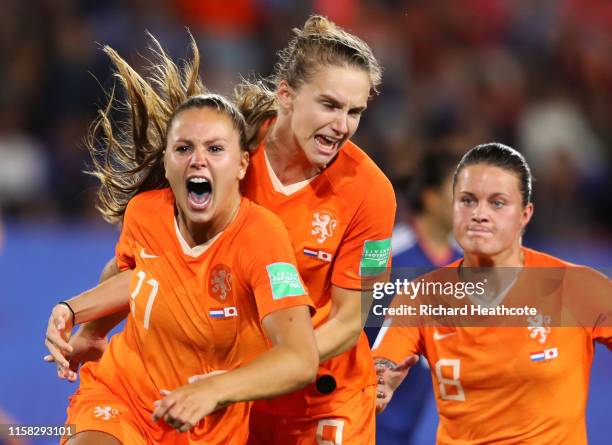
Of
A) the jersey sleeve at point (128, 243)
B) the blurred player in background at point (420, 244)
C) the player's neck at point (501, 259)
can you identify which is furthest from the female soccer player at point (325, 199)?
the blurred player in background at point (420, 244)

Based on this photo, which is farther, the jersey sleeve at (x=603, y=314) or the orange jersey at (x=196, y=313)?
the jersey sleeve at (x=603, y=314)

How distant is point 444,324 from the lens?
436 centimetres

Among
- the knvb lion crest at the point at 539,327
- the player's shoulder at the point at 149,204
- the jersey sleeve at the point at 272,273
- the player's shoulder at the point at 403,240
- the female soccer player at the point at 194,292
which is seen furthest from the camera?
the player's shoulder at the point at 403,240

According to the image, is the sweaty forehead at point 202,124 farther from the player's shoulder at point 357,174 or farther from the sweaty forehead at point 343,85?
the player's shoulder at point 357,174

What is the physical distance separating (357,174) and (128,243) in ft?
3.13

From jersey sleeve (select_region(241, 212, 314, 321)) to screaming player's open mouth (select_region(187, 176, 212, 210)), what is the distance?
21cm

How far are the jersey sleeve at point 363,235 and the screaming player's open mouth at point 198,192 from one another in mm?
706

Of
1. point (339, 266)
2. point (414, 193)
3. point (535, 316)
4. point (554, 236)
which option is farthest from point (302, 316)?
point (554, 236)

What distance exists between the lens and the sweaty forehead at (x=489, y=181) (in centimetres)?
427

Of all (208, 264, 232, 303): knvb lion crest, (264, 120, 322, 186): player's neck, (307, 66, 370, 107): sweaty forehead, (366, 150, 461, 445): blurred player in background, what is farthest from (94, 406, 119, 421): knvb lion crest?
(366, 150, 461, 445): blurred player in background

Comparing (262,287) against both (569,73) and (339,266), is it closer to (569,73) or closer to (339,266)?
(339,266)

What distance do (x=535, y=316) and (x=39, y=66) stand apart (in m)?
7.71

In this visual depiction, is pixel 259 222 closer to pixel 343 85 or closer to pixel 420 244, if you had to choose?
pixel 343 85

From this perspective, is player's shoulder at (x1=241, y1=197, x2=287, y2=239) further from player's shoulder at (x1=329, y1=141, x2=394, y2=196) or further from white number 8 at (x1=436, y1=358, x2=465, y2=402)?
white number 8 at (x1=436, y1=358, x2=465, y2=402)
